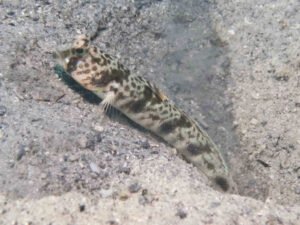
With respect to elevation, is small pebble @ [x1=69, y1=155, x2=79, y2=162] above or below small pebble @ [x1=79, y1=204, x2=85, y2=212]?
above

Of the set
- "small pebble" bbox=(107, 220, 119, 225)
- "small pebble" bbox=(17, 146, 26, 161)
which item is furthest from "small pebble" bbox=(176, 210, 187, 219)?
"small pebble" bbox=(17, 146, 26, 161)

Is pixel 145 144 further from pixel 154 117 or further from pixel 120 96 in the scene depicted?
pixel 120 96

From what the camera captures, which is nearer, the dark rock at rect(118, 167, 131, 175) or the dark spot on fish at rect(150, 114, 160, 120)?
the dark rock at rect(118, 167, 131, 175)

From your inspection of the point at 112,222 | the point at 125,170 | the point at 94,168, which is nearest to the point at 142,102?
the point at 125,170

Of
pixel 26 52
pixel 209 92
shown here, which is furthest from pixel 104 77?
pixel 209 92

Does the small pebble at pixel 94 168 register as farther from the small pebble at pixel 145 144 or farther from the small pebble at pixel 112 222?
the small pebble at pixel 145 144

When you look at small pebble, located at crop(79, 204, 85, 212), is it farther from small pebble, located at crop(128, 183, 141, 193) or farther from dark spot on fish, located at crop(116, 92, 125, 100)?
dark spot on fish, located at crop(116, 92, 125, 100)

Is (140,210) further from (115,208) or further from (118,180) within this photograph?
(118,180)
